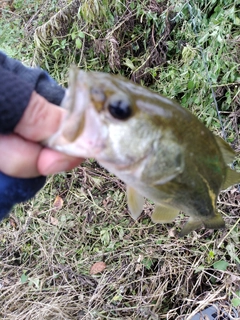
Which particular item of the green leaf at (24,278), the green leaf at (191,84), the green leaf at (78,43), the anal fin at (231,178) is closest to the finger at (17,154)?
the anal fin at (231,178)

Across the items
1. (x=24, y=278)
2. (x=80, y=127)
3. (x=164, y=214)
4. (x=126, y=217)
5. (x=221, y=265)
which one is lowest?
(x=24, y=278)

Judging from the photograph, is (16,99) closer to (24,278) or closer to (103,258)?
(103,258)

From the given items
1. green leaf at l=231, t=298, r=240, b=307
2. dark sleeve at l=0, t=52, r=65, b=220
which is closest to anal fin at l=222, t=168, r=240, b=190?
dark sleeve at l=0, t=52, r=65, b=220

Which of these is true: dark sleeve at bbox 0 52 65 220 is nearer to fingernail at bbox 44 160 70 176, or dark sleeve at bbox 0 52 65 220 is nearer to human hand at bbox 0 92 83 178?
human hand at bbox 0 92 83 178

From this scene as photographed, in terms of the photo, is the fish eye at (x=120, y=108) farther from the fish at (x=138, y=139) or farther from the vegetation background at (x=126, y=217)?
the vegetation background at (x=126, y=217)

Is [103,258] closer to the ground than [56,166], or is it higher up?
closer to the ground

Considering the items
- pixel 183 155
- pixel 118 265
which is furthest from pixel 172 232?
pixel 183 155

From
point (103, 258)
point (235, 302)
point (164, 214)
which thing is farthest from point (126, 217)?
point (164, 214)
